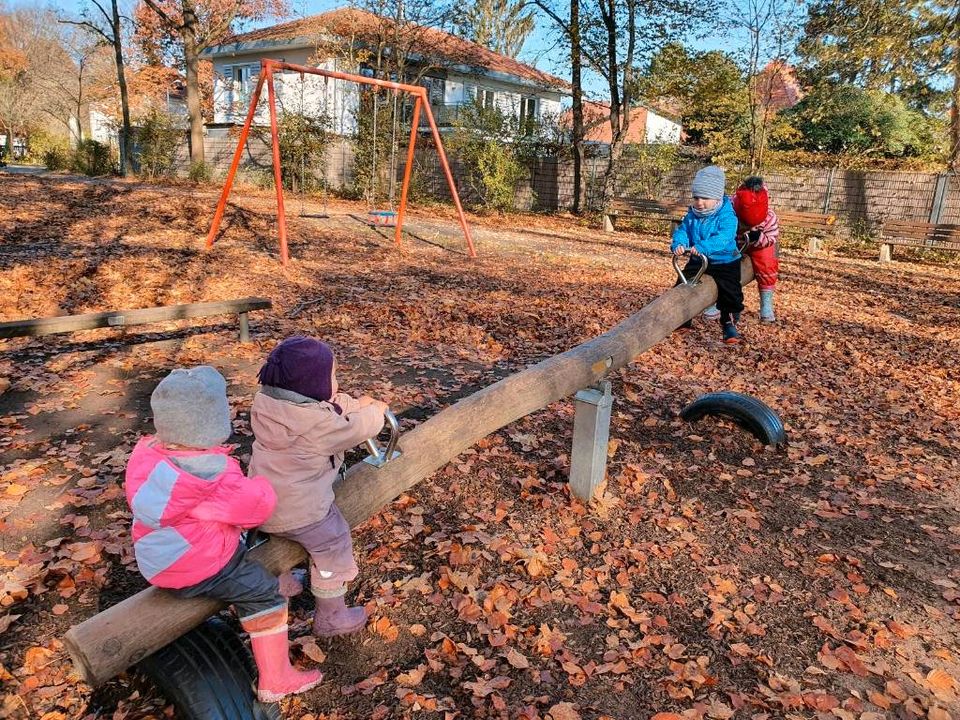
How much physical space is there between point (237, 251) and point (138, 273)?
250 centimetres

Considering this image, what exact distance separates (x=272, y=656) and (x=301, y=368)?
42.3 inches

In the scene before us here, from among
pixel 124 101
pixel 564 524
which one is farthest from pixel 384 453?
pixel 124 101

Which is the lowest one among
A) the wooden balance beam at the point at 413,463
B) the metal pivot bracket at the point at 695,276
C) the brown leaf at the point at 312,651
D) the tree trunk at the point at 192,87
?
the brown leaf at the point at 312,651

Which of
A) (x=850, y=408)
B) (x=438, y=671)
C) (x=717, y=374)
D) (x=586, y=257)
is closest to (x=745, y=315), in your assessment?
(x=717, y=374)

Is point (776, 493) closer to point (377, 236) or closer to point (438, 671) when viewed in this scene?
point (438, 671)

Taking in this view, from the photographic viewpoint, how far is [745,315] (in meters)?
9.56

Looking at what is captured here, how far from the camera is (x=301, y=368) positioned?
2.46 metres

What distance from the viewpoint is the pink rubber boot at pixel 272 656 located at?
2.45 metres

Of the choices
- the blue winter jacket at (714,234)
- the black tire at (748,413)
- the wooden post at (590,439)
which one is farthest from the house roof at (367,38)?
the wooden post at (590,439)

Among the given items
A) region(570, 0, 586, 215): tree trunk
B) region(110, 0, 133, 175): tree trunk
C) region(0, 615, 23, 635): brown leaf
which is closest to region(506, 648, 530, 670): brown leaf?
region(0, 615, 23, 635): brown leaf

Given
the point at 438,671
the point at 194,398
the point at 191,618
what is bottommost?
the point at 438,671

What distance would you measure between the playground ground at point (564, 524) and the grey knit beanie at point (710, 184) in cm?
181

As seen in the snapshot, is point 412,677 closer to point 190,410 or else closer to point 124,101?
point 190,410

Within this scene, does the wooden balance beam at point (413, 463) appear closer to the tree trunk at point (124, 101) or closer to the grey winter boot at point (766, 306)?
the grey winter boot at point (766, 306)
